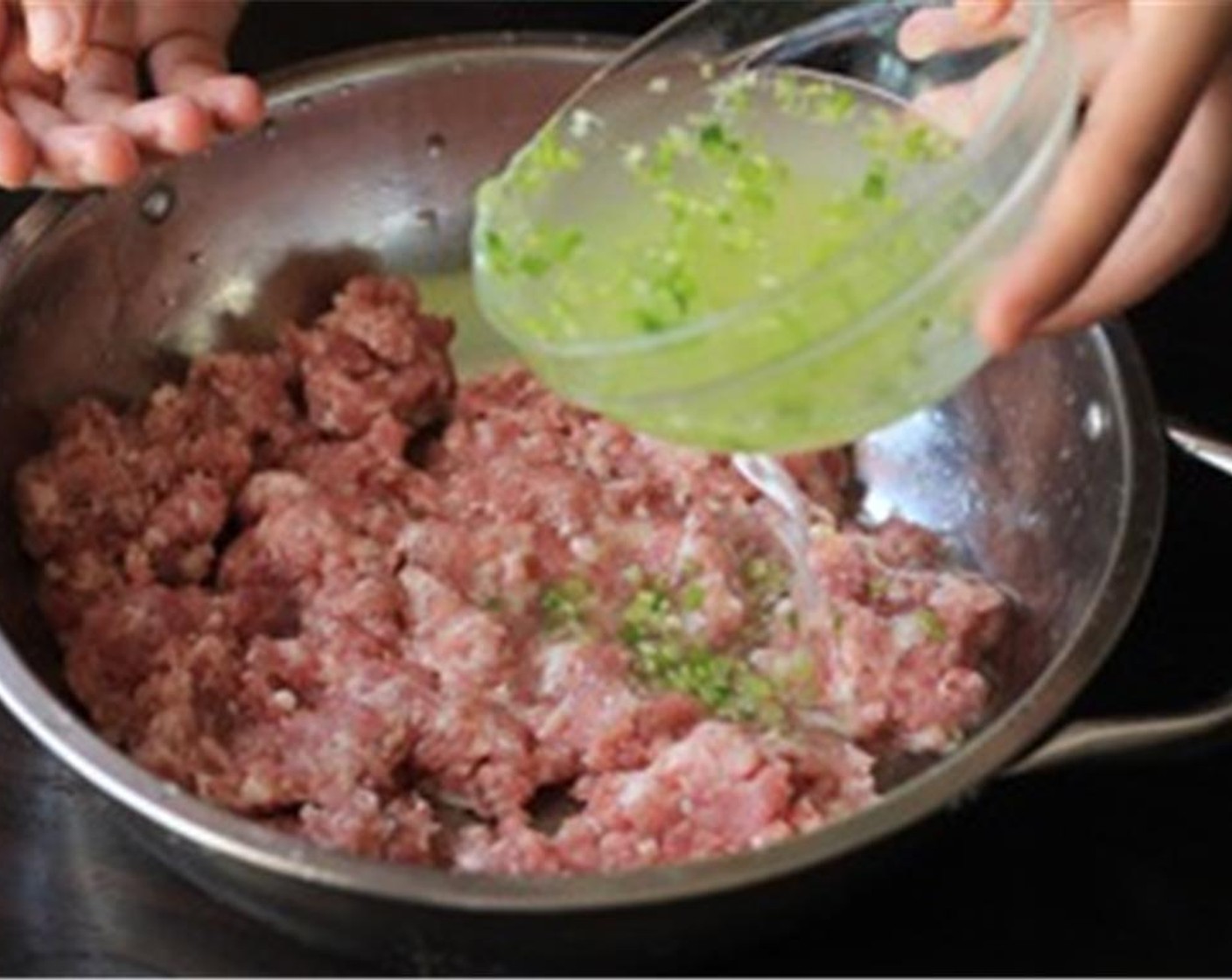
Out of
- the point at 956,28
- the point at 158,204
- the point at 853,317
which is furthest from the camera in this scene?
the point at 158,204

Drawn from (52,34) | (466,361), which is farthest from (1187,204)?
(52,34)

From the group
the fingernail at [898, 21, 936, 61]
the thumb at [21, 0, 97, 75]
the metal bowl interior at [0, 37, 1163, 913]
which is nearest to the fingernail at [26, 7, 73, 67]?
the thumb at [21, 0, 97, 75]

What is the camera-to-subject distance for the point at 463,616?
1.33m

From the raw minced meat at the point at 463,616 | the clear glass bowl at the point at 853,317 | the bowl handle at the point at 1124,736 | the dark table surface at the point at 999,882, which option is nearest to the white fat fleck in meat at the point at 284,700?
the raw minced meat at the point at 463,616

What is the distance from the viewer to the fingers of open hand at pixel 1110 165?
0.97 m

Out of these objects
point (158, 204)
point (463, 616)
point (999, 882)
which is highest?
point (158, 204)

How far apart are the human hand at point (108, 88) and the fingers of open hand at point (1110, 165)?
56cm

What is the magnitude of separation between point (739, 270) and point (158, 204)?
1.87 ft

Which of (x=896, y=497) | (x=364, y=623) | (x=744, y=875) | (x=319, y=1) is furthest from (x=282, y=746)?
(x=319, y=1)

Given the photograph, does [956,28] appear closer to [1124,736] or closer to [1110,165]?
[1110,165]

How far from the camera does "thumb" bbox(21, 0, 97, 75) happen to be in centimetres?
130

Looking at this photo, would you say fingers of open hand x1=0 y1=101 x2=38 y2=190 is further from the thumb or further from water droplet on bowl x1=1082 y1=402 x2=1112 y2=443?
water droplet on bowl x1=1082 y1=402 x2=1112 y2=443

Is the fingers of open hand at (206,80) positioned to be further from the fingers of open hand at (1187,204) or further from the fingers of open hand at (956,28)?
the fingers of open hand at (1187,204)

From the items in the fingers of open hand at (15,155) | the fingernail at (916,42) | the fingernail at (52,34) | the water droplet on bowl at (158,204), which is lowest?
the water droplet on bowl at (158,204)
